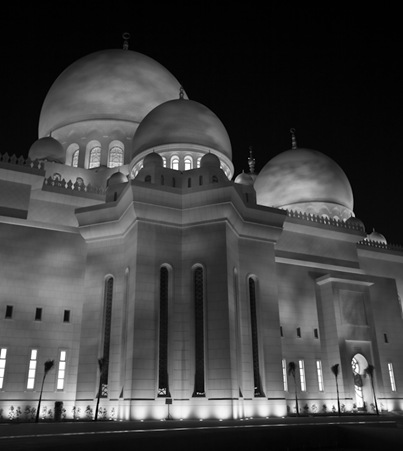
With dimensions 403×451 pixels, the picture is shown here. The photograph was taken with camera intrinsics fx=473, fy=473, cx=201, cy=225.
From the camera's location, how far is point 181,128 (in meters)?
22.4

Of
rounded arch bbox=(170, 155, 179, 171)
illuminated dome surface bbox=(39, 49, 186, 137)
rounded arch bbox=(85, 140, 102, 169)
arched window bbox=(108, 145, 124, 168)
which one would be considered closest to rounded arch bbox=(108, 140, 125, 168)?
arched window bbox=(108, 145, 124, 168)

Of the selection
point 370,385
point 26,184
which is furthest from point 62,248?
point 370,385

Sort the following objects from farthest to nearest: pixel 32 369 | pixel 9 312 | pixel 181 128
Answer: pixel 181 128, pixel 9 312, pixel 32 369

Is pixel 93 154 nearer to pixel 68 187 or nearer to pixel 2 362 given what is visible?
pixel 68 187

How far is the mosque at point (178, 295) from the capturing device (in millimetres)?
16891

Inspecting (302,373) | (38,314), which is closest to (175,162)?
(38,314)

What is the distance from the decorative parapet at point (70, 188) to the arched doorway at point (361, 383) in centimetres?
1459

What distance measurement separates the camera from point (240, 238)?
20.0 m

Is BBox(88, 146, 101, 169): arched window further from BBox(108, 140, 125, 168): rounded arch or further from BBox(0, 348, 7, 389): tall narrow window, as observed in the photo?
BBox(0, 348, 7, 389): tall narrow window

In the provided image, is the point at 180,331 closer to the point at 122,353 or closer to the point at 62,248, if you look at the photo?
the point at 122,353

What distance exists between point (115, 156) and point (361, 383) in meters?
17.8

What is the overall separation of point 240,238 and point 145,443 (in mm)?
11710

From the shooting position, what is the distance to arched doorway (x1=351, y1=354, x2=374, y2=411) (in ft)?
74.0

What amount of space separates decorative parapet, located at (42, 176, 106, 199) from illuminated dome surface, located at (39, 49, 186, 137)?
6.49 meters
